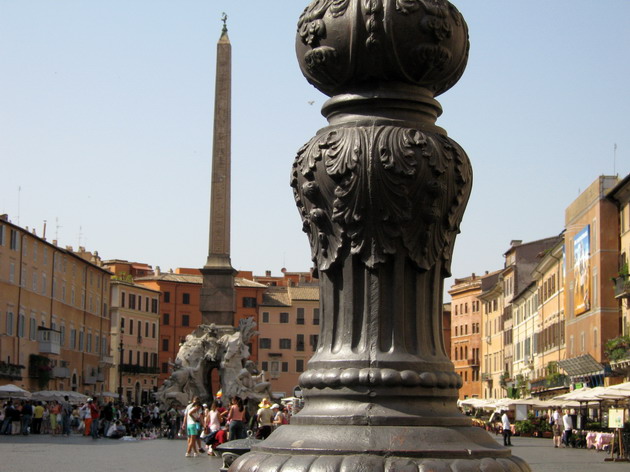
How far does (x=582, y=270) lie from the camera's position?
54.8 m

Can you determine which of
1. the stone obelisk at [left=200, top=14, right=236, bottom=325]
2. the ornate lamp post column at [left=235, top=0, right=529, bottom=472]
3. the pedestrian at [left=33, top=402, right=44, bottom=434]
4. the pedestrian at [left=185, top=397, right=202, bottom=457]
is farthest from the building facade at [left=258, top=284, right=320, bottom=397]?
the ornate lamp post column at [left=235, top=0, right=529, bottom=472]

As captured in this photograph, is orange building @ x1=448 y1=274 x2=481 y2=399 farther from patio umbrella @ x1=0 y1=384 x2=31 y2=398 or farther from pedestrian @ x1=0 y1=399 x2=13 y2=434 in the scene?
pedestrian @ x1=0 y1=399 x2=13 y2=434

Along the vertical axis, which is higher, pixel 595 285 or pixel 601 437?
pixel 595 285

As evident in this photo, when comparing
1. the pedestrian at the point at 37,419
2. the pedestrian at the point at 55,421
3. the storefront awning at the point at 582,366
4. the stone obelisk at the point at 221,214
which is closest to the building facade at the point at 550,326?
the storefront awning at the point at 582,366

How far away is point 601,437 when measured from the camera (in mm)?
34969

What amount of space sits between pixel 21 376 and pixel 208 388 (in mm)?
23559

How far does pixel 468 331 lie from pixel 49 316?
5384cm

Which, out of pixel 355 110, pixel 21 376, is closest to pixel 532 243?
pixel 21 376

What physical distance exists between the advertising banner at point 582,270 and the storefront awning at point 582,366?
2350 millimetres

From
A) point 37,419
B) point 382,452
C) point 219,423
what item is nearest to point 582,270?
point 37,419

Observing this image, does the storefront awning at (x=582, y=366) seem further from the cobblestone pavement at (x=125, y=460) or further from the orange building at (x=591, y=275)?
the cobblestone pavement at (x=125, y=460)

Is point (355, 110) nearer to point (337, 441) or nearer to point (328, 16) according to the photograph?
point (328, 16)

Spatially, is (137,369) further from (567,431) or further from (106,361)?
(567,431)

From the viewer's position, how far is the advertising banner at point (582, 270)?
53062 millimetres
